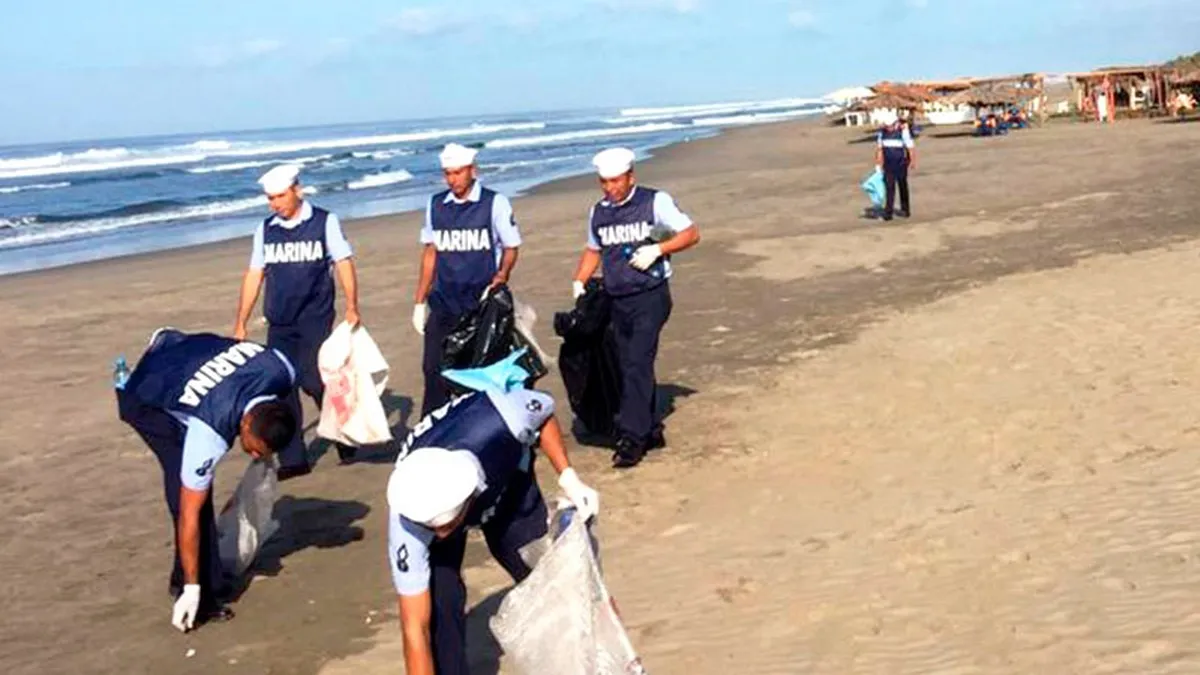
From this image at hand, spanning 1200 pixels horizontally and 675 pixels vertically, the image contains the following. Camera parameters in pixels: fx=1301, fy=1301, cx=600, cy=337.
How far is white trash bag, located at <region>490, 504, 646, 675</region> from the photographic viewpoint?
362 cm

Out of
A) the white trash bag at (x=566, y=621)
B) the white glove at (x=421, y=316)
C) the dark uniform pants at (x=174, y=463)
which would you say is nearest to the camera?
the white trash bag at (x=566, y=621)

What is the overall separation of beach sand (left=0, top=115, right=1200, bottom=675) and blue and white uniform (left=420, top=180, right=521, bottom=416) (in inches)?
34.1

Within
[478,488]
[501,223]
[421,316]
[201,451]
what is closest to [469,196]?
[501,223]

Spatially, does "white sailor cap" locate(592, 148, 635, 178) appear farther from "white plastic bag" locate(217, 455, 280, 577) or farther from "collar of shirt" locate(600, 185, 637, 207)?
"white plastic bag" locate(217, 455, 280, 577)

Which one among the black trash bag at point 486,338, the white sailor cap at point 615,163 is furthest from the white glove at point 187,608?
the white sailor cap at point 615,163

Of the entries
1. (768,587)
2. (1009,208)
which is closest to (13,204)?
(1009,208)

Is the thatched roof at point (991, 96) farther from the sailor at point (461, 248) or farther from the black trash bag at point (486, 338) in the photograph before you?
Answer: the black trash bag at point (486, 338)

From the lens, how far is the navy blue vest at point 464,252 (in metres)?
7.26

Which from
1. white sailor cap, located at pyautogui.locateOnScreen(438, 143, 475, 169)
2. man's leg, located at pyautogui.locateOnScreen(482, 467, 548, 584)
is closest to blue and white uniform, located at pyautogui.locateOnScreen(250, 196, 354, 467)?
white sailor cap, located at pyautogui.locateOnScreen(438, 143, 475, 169)

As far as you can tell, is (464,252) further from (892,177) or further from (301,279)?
(892,177)

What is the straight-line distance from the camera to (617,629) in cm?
370

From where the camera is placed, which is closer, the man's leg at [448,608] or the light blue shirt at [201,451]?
the man's leg at [448,608]

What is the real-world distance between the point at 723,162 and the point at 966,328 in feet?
90.0

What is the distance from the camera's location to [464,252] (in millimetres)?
7301
